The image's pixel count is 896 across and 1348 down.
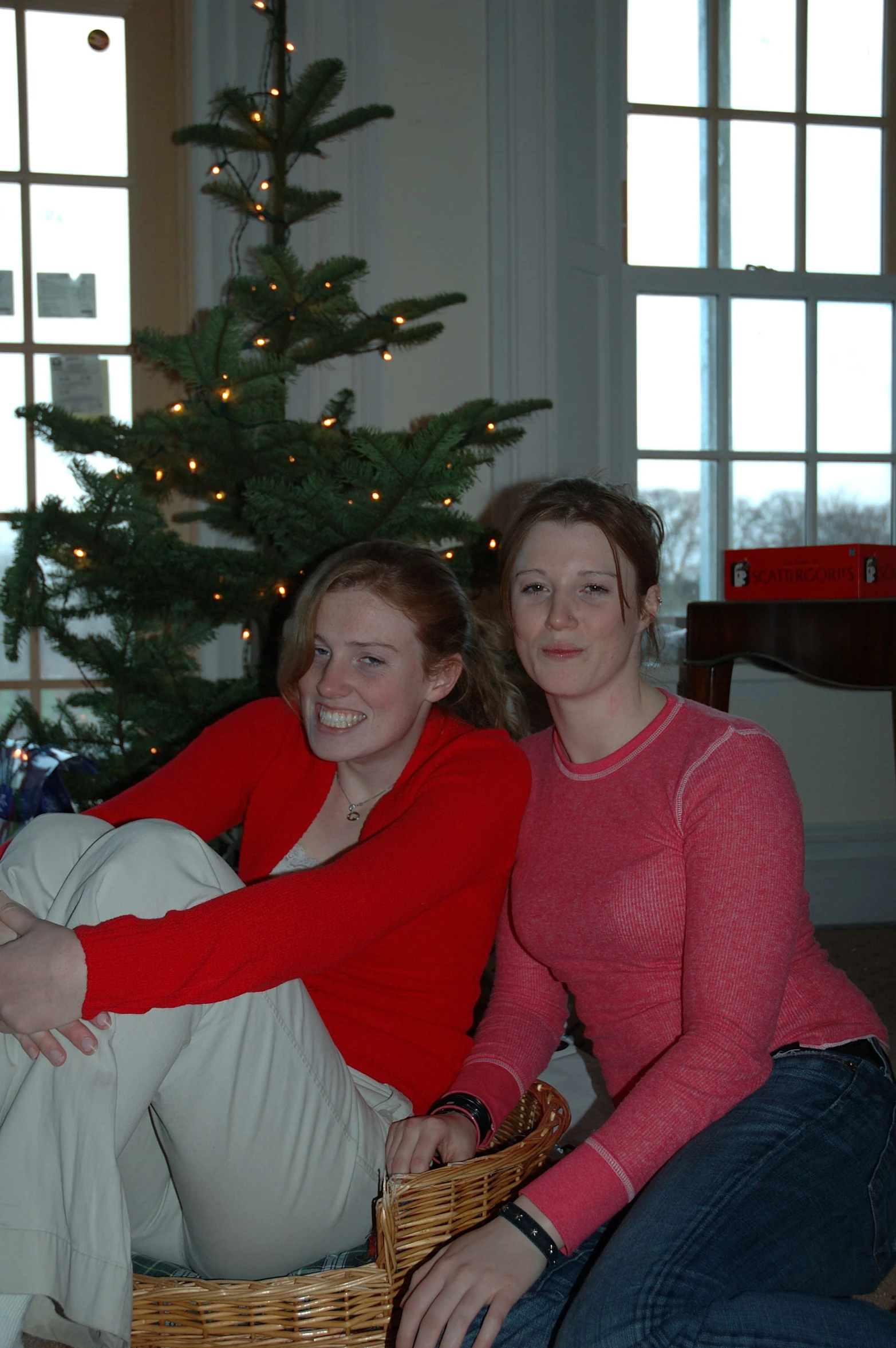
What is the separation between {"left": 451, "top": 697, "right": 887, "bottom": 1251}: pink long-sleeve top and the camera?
87 centimetres

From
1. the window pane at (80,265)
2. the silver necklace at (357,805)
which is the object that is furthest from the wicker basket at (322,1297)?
the window pane at (80,265)

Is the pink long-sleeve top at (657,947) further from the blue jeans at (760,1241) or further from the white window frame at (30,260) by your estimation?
the white window frame at (30,260)

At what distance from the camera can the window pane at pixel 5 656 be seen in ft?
8.01

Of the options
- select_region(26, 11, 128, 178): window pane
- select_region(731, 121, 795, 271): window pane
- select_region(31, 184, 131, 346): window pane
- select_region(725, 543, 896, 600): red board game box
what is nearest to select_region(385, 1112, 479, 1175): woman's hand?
select_region(725, 543, 896, 600): red board game box

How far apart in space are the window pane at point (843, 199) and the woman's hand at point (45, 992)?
2.72 m

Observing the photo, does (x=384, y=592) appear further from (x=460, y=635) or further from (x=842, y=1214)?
(x=842, y=1214)

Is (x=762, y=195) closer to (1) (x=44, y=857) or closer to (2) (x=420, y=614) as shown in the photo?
(2) (x=420, y=614)

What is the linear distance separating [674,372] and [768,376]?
0.26 m

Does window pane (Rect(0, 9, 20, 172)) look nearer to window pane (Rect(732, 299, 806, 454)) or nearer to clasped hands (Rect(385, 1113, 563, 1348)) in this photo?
window pane (Rect(732, 299, 806, 454))

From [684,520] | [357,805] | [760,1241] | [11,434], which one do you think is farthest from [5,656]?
[760,1241]

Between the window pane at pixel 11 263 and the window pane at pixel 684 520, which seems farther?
the window pane at pixel 684 520

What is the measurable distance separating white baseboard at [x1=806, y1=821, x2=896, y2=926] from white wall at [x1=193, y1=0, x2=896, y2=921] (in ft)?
0.18

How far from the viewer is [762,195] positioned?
2.76 meters

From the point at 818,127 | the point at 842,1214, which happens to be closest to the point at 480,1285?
the point at 842,1214
